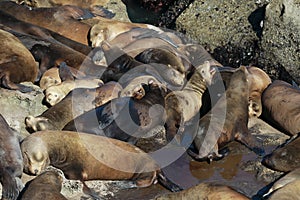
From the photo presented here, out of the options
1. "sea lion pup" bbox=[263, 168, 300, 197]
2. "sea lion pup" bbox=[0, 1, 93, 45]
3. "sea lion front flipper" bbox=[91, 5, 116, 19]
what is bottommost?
"sea lion front flipper" bbox=[91, 5, 116, 19]

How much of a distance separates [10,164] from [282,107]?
3332mm

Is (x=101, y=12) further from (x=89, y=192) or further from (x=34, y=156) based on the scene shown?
(x=89, y=192)

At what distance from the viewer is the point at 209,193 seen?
5961 mm

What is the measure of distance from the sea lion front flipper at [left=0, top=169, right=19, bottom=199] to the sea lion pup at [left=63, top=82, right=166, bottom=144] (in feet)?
4.24

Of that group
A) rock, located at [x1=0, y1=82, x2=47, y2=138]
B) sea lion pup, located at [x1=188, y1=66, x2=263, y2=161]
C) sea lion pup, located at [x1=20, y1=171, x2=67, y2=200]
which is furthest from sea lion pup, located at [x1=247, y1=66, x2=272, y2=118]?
sea lion pup, located at [x1=20, y1=171, x2=67, y2=200]

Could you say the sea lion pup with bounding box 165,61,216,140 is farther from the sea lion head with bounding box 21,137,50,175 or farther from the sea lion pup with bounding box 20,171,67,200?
the sea lion pup with bounding box 20,171,67,200

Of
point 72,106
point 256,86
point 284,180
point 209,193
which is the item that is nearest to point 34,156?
point 72,106

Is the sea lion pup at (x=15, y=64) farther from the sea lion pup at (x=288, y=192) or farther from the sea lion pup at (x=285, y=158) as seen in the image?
the sea lion pup at (x=288, y=192)

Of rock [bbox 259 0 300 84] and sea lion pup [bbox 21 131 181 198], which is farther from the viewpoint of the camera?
rock [bbox 259 0 300 84]

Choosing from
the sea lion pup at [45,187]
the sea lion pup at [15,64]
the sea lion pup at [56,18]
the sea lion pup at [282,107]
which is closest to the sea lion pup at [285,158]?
the sea lion pup at [282,107]

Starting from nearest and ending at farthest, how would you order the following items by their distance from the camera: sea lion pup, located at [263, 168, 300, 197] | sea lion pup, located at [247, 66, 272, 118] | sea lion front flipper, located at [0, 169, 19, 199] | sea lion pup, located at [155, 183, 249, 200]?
sea lion pup, located at [155, 183, 249, 200] → sea lion front flipper, located at [0, 169, 19, 199] → sea lion pup, located at [263, 168, 300, 197] → sea lion pup, located at [247, 66, 272, 118]

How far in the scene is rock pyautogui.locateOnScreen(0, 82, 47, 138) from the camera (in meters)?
7.77

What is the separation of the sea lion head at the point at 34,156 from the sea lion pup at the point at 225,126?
158 centimetres

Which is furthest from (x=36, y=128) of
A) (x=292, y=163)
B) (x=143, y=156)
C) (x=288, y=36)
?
(x=288, y=36)
